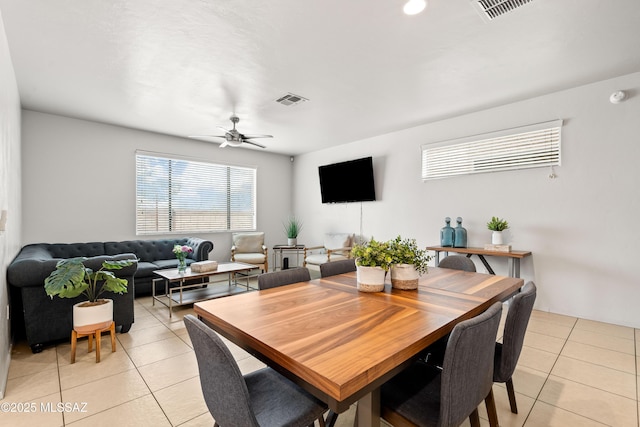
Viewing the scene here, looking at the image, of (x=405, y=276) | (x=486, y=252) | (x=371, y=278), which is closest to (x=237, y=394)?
(x=371, y=278)

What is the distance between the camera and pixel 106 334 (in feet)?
10.00

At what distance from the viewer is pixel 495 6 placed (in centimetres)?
212

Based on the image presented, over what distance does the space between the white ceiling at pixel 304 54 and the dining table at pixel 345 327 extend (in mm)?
1956

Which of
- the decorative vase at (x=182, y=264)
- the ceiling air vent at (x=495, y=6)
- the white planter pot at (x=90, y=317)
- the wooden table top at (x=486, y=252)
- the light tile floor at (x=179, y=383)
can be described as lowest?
the light tile floor at (x=179, y=383)

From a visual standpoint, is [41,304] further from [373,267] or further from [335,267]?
[373,267]

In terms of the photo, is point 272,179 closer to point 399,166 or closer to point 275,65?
point 399,166

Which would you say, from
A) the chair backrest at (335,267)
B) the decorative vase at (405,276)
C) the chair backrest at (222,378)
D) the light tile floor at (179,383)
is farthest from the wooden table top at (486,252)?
the chair backrest at (222,378)

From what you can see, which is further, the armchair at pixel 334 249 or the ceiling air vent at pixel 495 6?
the armchair at pixel 334 249

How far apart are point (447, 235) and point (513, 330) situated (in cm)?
291

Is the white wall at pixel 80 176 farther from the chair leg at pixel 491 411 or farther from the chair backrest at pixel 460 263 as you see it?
the chair leg at pixel 491 411

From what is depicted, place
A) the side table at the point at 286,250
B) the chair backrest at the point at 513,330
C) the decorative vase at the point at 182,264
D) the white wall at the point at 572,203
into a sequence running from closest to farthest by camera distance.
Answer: the chair backrest at the point at 513,330
the white wall at the point at 572,203
the decorative vase at the point at 182,264
the side table at the point at 286,250

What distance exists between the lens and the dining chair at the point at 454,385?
Result: 1.03 meters

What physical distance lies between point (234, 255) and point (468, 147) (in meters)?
4.35

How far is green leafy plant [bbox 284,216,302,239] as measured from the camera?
21.6 ft
